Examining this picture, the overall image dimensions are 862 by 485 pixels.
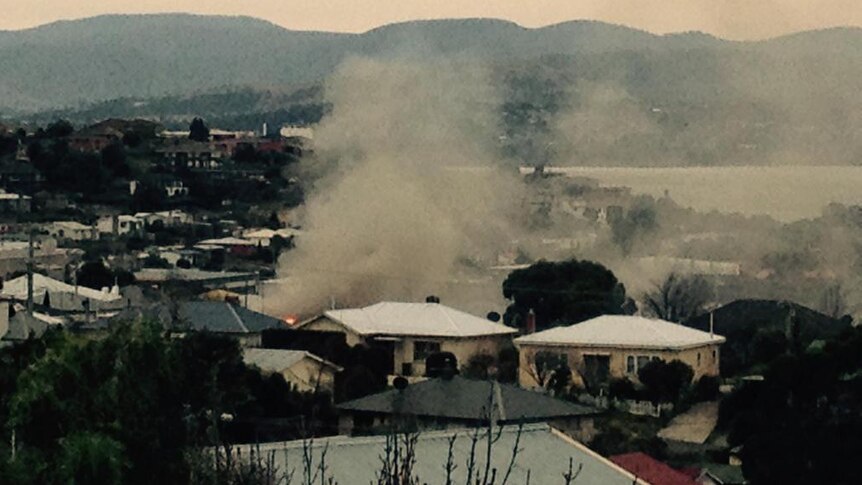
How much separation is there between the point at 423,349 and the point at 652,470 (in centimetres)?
1908

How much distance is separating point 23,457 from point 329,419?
42.0 feet

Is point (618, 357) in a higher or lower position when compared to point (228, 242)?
higher

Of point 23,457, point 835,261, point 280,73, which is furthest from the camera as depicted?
point 280,73

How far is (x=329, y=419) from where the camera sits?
30062mm

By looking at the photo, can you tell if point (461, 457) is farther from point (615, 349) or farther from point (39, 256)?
point (39, 256)

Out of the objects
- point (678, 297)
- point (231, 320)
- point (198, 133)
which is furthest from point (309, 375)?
point (198, 133)

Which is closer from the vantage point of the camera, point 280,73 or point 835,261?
point 835,261

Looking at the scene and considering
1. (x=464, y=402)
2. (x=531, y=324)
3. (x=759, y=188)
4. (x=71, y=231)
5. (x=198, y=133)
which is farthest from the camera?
(x=198, y=133)

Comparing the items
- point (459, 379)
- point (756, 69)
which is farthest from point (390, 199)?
point (459, 379)

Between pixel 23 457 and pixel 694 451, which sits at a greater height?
pixel 23 457

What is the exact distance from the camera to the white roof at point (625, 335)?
137 feet

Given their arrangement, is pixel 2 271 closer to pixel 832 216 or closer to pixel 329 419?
pixel 832 216

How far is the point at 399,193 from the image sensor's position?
64.8 meters

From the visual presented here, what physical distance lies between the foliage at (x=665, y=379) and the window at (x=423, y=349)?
511 cm
